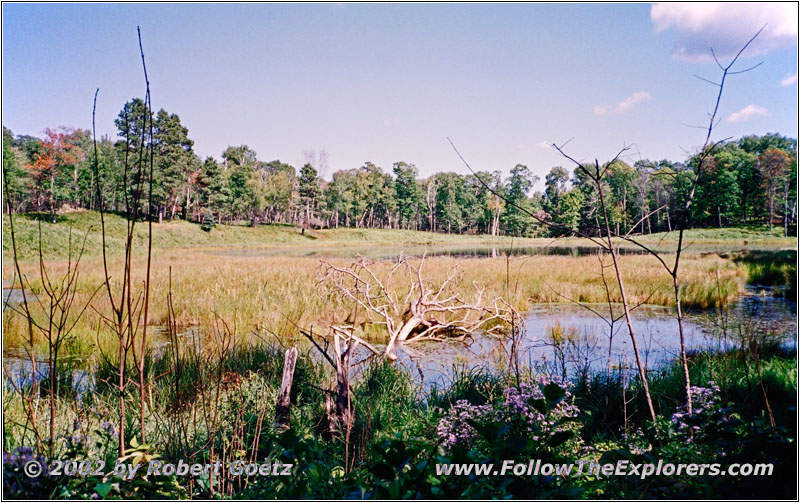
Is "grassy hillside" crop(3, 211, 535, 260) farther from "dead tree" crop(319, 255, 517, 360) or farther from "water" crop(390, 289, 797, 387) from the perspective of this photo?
"water" crop(390, 289, 797, 387)

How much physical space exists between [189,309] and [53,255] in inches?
456

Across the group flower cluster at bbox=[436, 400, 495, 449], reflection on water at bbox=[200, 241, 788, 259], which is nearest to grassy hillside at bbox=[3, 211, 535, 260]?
reflection on water at bbox=[200, 241, 788, 259]

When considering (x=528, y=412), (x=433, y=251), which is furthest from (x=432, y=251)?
(x=528, y=412)

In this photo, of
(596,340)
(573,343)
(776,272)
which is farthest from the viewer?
(776,272)

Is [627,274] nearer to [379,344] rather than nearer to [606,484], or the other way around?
[379,344]

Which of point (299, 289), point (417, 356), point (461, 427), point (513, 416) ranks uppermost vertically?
point (513, 416)

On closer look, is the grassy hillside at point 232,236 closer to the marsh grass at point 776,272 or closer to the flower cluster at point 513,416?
the marsh grass at point 776,272

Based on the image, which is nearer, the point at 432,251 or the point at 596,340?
the point at 596,340

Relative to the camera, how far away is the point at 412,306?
591 centimetres

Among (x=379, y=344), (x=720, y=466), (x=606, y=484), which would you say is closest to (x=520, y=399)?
(x=606, y=484)

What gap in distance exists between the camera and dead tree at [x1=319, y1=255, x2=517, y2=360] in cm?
576

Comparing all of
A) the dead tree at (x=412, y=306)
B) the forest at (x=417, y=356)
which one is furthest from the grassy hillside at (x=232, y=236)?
the dead tree at (x=412, y=306)

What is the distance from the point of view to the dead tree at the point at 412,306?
576cm

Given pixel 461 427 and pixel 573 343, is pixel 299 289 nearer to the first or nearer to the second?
pixel 573 343
